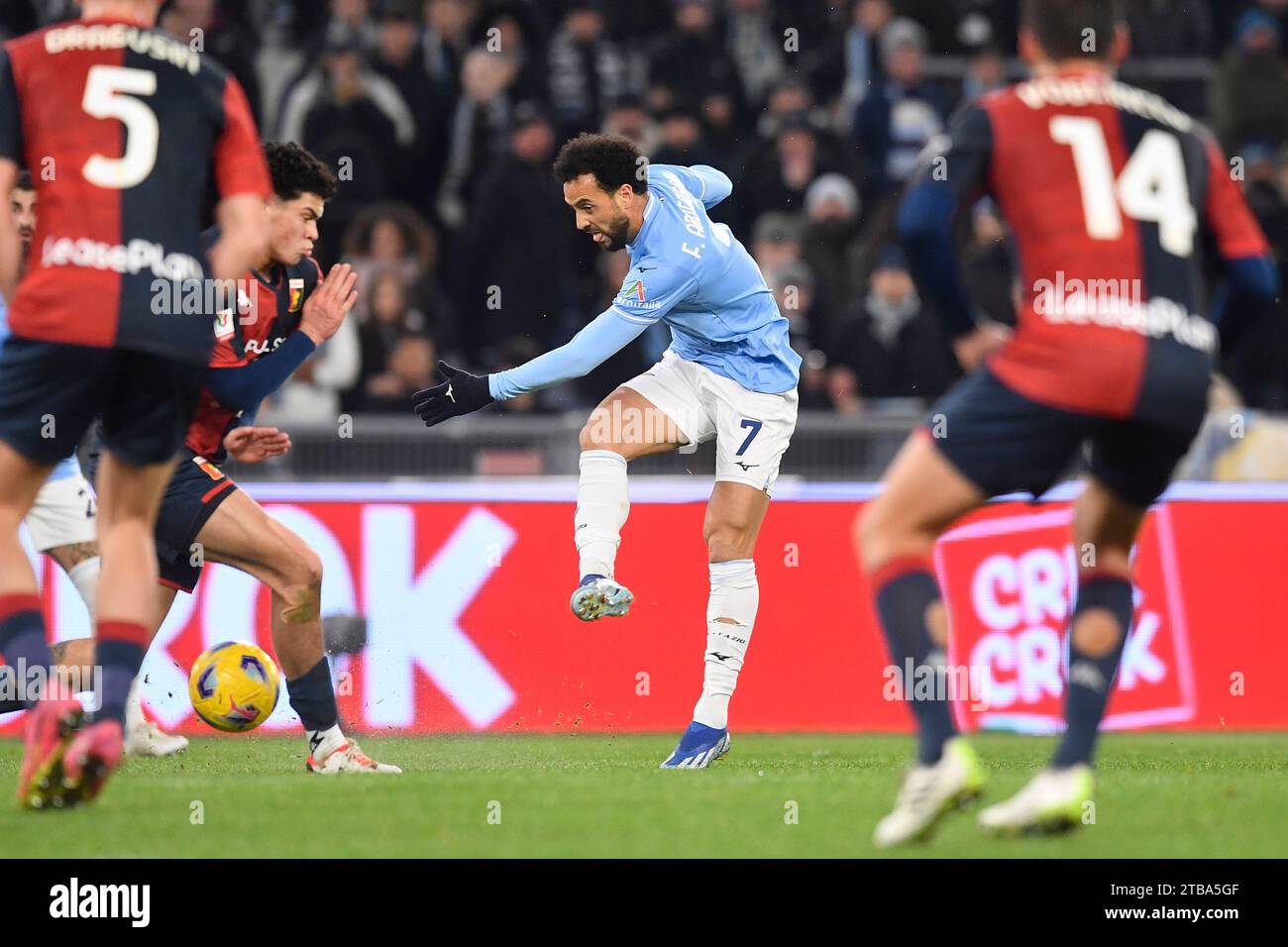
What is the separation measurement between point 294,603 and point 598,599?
Result: 1130 millimetres

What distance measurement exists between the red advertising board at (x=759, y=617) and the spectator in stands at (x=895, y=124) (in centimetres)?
472

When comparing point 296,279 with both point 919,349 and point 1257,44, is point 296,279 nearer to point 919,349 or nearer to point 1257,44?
point 919,349

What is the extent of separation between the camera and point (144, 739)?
844cm

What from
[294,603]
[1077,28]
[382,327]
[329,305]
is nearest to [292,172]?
[329,305]

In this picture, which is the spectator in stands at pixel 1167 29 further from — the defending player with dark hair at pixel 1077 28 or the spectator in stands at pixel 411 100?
the defending player with dark hair at pixel 1077 28

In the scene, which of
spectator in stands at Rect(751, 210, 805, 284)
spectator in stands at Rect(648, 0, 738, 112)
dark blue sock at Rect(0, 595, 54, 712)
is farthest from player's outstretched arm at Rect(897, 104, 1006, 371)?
spectator in stands at Rect(648, 0, 738, 112)

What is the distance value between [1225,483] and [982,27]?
683 centimetres

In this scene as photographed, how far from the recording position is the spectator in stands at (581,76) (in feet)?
46.6

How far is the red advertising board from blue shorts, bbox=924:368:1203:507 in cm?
512

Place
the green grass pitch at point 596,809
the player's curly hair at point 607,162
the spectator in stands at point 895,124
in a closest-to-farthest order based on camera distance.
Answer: the green grass pitch at point 596,809 → the player's curly hair at point 607,162 → the spectator in stands at point 895,124

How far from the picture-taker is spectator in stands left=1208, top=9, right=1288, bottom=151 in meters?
15.1

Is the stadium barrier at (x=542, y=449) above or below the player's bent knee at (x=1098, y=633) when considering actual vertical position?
above

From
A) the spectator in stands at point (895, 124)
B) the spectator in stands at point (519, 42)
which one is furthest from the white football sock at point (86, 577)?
the spectator in stands at point (895, 124)
